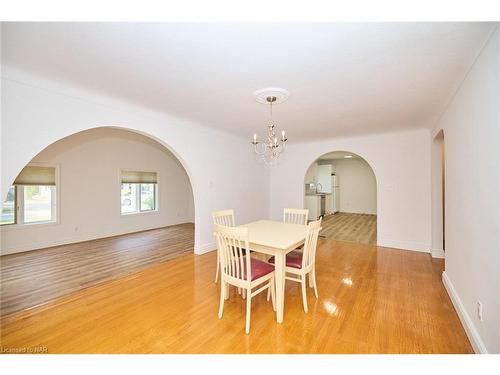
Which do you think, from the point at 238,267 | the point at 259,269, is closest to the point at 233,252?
the point at 238,267

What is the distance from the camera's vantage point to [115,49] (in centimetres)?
175

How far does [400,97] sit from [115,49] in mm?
3090

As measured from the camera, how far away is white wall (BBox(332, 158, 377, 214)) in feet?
28.8

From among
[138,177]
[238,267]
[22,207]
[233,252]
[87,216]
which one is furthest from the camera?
[138,177]

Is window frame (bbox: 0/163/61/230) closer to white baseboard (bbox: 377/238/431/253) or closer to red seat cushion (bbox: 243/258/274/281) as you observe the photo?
red seat cushion (bbox: 243/258/274/281)

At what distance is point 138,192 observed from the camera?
639cm

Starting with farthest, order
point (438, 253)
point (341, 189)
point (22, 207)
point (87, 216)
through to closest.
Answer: point (341, 189) < point (87, 216) < point (22, 207) < point (438, 253)

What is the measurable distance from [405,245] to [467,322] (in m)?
2.77

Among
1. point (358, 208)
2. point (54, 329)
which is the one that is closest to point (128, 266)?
point (54, 329)

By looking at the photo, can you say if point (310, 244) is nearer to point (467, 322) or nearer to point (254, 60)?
point (467, 322)

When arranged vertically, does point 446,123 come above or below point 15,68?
below

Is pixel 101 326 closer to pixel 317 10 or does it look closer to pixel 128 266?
pixel 128 266

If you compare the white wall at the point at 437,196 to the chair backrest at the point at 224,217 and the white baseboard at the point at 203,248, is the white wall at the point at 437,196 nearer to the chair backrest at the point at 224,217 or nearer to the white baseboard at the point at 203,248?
the chair backrest at the point at 224,217

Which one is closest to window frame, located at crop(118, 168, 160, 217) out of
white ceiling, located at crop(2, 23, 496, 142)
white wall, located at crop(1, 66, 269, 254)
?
white wall, located at crop(1, 66, 269, 254)
